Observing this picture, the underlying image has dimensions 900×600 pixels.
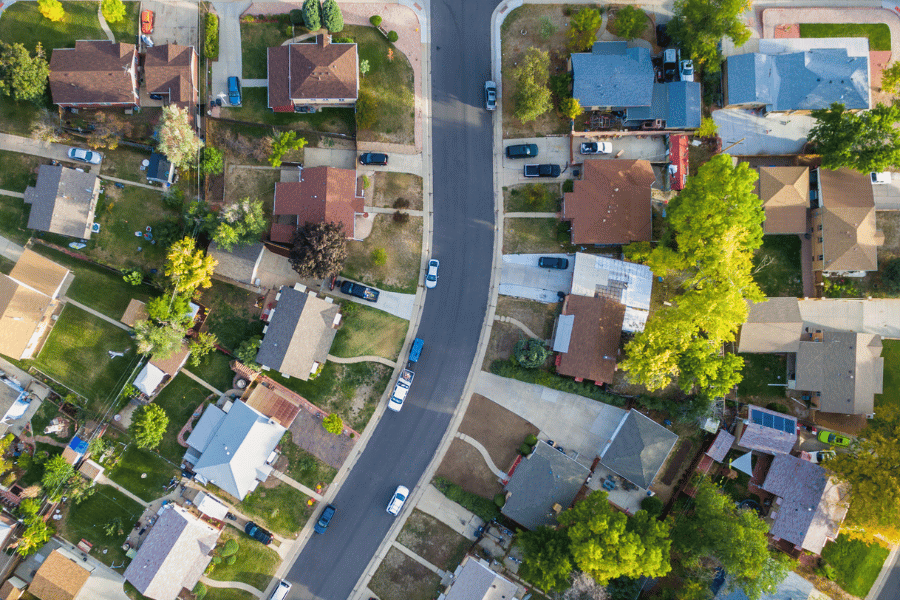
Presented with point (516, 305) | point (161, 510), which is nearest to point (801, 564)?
point (516, 305)

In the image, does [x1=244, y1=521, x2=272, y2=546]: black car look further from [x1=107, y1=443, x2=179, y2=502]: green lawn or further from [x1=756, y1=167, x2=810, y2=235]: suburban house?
[x1=756, y1=167, x2=810, y2=235]: suburban house

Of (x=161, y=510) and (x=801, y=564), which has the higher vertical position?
(x=161, y=510)

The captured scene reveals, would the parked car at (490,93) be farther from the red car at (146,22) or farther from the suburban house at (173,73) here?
the red car at (146,22)

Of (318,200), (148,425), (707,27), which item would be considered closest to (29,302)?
(148,425)

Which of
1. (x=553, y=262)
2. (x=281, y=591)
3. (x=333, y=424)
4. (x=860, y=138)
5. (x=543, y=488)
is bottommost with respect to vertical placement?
(x=281, y=591)

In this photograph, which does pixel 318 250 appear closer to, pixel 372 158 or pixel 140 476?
pixel 372 158

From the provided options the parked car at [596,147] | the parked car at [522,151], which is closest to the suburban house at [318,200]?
the parked car at [522,151]

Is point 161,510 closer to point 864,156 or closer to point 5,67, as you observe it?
point 5,67

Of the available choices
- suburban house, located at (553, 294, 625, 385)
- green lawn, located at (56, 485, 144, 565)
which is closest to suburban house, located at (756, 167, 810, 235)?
suburban house, located at (553, 294, 625, 385)
